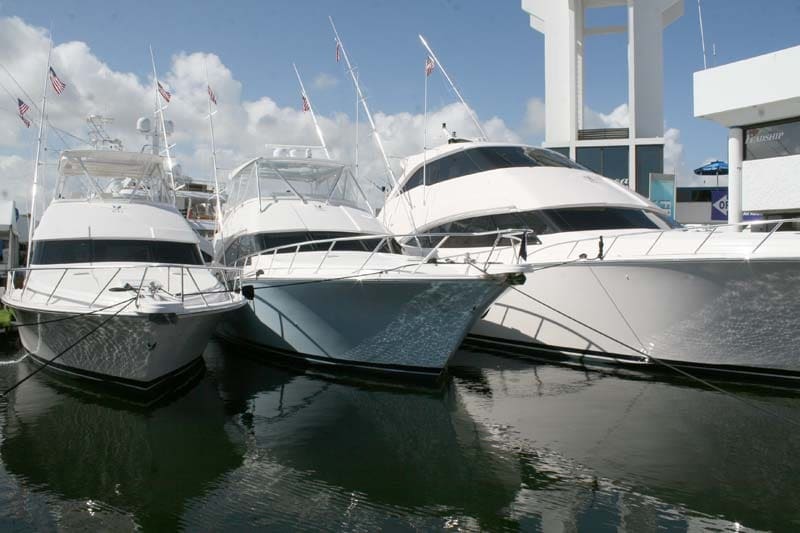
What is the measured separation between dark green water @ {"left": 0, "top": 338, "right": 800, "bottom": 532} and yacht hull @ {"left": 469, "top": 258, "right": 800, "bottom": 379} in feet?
2.62

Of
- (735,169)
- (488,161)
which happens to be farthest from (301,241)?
(735,169)

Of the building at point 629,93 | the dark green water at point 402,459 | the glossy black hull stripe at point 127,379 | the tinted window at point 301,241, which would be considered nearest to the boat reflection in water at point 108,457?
the dark green water at point 402,459

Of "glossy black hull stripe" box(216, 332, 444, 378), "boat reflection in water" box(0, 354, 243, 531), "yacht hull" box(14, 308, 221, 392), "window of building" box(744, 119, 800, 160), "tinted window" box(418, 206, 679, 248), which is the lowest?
"boat reflection in water" box(0, 354, 243, 531)

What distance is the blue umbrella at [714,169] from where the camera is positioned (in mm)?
38056

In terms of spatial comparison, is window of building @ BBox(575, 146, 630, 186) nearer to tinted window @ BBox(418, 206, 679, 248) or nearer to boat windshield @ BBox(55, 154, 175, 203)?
tinted window @ BBox(418, 206, 679, 248)

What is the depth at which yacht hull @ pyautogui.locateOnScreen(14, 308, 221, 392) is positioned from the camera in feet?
28.7

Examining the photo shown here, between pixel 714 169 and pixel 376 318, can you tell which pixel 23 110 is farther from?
pixel 714 169

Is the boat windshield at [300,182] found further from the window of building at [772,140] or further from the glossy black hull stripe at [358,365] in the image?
the window of building at [772,140]

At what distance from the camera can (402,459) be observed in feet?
23.6

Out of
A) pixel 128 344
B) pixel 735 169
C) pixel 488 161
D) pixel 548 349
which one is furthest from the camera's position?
pixel 735 169

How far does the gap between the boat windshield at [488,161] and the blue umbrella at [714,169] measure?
27.7 m

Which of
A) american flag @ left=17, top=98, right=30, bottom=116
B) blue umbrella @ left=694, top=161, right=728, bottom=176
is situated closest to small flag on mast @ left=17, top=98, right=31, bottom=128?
american flag @ left=17, top=98, right=30, bottom=116

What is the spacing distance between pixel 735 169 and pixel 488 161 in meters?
9.84

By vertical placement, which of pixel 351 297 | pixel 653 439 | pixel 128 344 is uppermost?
pixel 351 297
